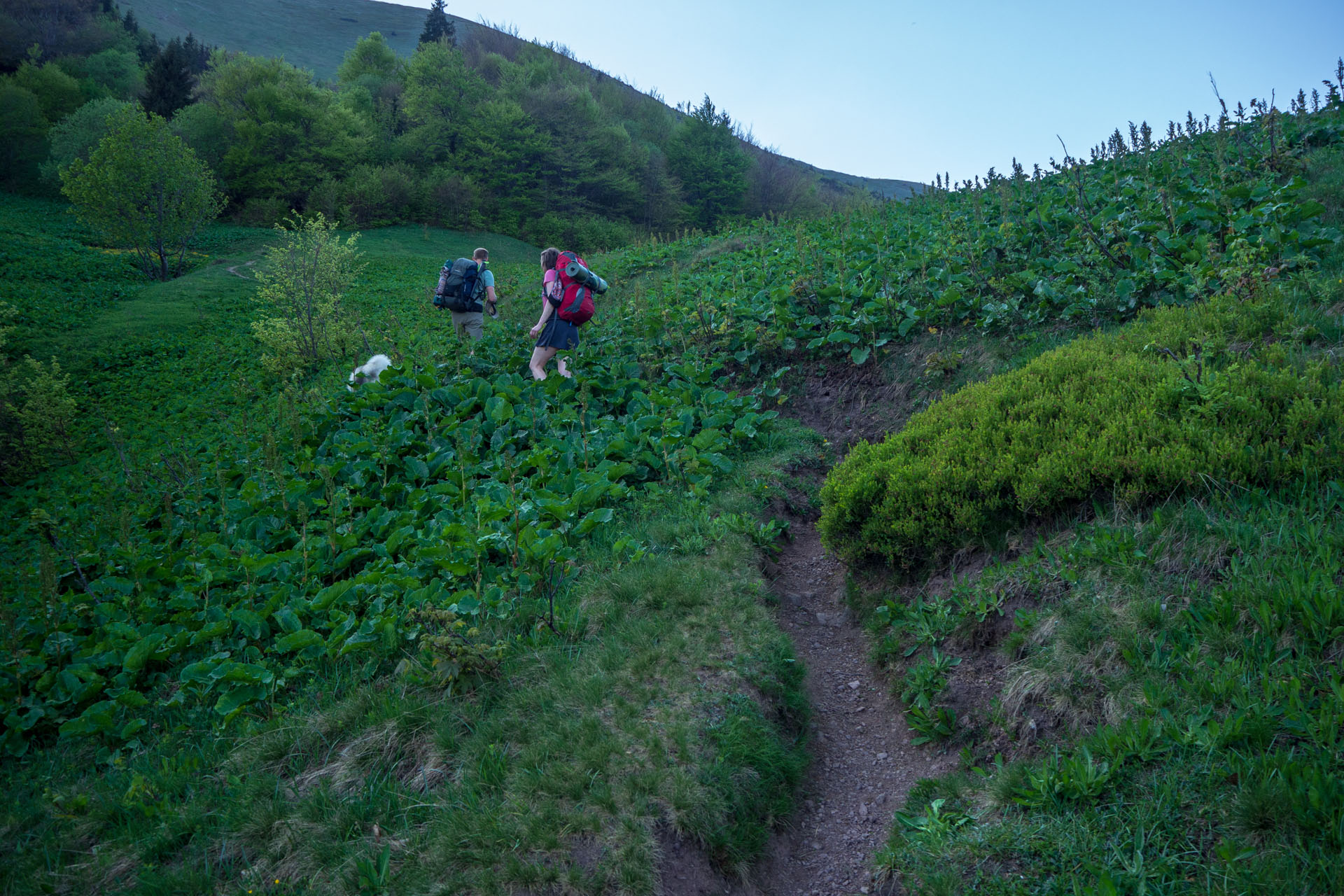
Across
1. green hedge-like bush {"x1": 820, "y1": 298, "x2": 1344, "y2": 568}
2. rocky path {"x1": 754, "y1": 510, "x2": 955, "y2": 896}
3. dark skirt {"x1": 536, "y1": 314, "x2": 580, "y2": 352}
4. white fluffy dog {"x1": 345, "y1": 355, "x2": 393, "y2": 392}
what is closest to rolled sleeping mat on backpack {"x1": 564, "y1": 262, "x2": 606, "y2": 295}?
dark skirt {"x1": 536, "y1": 314, "x2": 580, "y2": 352}

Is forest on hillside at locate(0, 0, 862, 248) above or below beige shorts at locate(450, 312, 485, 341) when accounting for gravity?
above

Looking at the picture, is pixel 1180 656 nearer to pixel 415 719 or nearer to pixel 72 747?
pixel 415 719

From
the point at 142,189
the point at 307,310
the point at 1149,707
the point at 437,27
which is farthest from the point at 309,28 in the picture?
the point at 1149,707

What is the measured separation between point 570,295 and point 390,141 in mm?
45280

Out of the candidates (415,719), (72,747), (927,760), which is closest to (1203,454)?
(927,760)

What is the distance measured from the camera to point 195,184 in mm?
27828

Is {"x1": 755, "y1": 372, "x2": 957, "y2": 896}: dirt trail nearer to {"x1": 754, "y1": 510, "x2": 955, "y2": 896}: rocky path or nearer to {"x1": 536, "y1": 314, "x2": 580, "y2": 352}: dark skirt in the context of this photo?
{"x1": 754, "y1": 510, "x2": 955, "y2": 896}: rocky path

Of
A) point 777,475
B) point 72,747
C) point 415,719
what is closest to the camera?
point 415,719

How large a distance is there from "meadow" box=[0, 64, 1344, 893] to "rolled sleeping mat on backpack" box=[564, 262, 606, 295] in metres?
1.21

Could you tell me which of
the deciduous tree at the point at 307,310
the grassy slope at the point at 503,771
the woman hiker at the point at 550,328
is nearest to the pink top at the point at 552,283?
the woman hiker at the point at 550,328

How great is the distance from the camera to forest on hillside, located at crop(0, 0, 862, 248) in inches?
1553

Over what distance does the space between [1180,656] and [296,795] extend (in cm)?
447

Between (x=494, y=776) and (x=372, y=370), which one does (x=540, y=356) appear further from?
(x=494, y=776)

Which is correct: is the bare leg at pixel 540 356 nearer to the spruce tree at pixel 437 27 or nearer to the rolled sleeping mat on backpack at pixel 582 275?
the rolled sleeping mat on backpack at pixel 582 275
